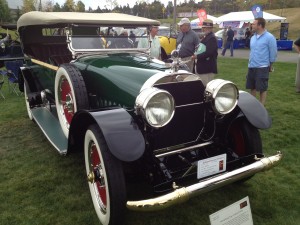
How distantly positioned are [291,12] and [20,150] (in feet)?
146

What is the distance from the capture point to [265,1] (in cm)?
4397

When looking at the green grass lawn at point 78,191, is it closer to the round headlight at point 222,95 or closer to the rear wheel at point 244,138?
the rear wheel at point 244,138

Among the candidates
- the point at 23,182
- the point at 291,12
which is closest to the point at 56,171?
the point at 23,182

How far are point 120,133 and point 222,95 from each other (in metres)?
0.95

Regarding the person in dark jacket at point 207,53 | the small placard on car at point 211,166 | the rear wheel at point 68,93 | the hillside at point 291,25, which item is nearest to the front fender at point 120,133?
the small placard on car at point 211,166

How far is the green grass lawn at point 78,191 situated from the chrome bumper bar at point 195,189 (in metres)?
0.54

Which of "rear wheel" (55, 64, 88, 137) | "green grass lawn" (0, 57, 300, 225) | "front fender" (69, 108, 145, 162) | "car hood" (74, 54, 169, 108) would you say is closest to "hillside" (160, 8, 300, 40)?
"green grass lawn" (0, 57, 300, 225)

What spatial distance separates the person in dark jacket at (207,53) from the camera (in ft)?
16.0

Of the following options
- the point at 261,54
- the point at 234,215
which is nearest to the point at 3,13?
the point at 261,54

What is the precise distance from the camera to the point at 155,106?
2080 millimetres

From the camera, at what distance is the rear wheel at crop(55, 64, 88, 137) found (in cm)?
273

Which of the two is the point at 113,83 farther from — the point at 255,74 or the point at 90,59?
the point at 255,74

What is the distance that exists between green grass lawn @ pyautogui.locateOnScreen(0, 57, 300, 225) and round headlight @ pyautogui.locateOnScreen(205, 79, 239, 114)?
892 millimetres

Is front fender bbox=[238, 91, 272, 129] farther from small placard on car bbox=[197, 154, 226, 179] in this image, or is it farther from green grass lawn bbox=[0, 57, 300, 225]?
green grass lawn bbox=[0, 57, 300, 225]
